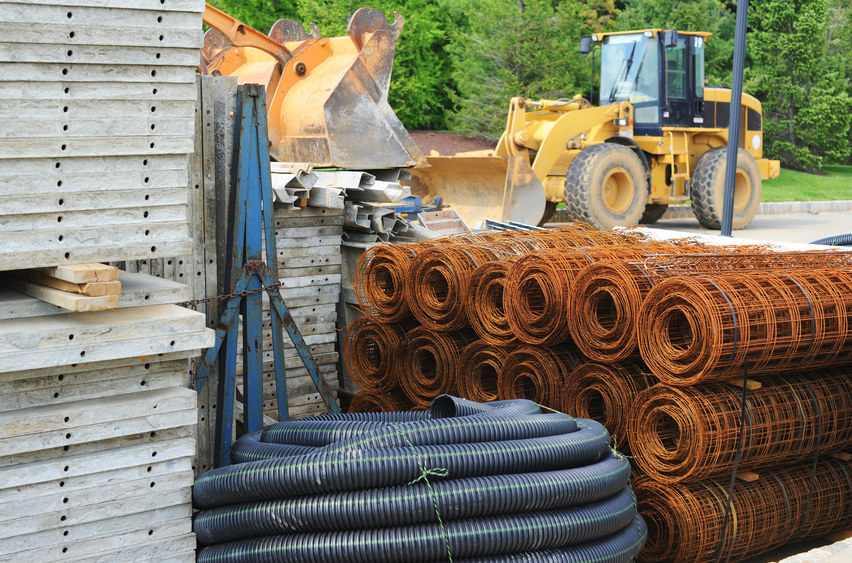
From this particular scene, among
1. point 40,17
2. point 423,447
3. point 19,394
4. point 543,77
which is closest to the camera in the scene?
point 40,17

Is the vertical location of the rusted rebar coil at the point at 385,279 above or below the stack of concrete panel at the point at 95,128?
below

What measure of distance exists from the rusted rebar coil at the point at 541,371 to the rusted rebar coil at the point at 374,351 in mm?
1185

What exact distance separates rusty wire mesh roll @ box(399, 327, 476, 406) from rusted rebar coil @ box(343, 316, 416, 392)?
Answer: 128 millimetres

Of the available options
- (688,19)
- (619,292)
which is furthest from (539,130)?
(688,19)

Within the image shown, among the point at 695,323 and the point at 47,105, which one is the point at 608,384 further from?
the point at 47,105

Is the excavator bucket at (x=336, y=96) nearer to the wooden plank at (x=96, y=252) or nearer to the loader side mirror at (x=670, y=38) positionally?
the wooden plank at (x=96, y=252)

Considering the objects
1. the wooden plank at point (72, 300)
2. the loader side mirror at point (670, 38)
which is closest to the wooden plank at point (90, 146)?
the wooden plank at point (72, 300)

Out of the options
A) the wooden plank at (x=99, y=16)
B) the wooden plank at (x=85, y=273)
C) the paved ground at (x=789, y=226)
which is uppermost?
the wooden plank at (x=99, y=16)

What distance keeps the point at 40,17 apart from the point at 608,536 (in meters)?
3.65

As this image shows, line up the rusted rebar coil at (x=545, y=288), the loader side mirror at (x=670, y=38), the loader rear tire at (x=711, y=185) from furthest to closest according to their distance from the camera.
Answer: the loader rear tire at (x=711, y=185)
the loader side mirror at (x=670, y=38)
the rusted rebar coil at (x=545, y=288)

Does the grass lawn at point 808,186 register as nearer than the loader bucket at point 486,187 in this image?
No

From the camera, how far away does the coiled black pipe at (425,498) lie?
3.90 meters

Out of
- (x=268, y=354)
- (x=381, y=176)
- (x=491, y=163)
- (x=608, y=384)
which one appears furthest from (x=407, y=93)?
(x=608, y=384)

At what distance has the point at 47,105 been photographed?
340cm
